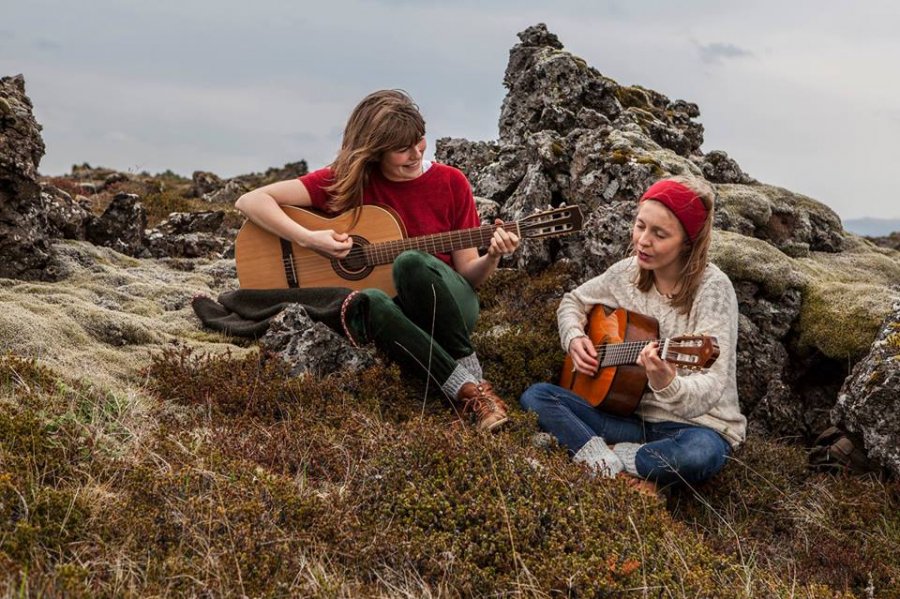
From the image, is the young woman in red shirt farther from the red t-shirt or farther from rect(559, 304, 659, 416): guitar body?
rect(559, 304, 659, 416): guitar body

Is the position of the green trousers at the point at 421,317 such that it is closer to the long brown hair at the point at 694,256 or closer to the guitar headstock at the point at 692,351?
the long brown hair at the point at 694,256

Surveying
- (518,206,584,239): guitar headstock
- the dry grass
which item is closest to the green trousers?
the dry grass

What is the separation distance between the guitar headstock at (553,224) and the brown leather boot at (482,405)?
1315mm

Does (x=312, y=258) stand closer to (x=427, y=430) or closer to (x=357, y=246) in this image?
(x=357, y=246)

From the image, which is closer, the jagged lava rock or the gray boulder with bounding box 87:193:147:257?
the jagged lava rock

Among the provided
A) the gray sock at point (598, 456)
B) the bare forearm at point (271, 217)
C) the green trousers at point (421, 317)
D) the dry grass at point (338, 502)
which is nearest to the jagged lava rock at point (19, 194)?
the dry grass at point (338, 502)

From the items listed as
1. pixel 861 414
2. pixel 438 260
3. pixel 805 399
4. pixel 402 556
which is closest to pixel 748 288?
pixel 805 399

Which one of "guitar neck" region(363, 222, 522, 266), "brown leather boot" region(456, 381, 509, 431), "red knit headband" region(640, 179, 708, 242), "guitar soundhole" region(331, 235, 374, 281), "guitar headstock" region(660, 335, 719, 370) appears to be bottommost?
"brown leather boot" region(456, 381, 509, 431)

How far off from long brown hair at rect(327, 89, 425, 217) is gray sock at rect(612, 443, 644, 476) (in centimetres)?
303

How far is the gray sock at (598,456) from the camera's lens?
20.9ft

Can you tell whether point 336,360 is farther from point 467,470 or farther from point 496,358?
point 467,470

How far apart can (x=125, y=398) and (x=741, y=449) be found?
187 inches

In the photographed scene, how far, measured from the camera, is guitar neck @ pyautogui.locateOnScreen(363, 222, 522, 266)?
754 centimetres

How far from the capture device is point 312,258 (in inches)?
318
